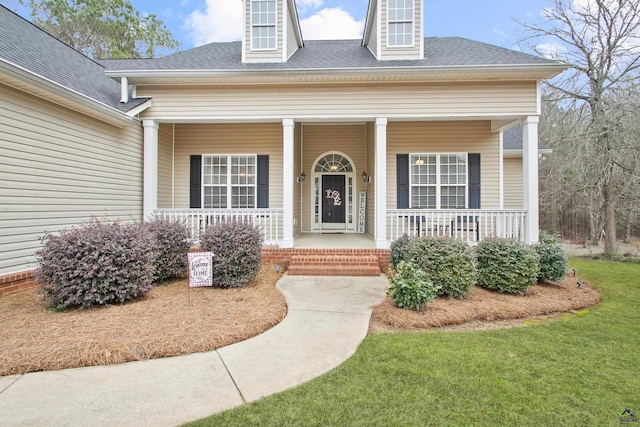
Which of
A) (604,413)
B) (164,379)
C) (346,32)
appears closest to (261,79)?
(164,379)

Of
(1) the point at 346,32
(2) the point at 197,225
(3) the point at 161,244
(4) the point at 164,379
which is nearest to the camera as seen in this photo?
(4) the point at 164,379

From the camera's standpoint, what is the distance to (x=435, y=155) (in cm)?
930

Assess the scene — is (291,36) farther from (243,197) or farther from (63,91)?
(63,91)

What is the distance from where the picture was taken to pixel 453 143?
9273 mm

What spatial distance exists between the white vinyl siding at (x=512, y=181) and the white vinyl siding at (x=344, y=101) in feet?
13.9

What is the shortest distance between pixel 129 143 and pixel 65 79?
1.75 metres

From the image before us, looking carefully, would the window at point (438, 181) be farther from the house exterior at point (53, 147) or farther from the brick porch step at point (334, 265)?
the house exterior at point (53, 147)

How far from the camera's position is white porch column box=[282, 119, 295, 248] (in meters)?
7.56

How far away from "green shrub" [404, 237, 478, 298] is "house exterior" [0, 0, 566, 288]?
86.0 inches

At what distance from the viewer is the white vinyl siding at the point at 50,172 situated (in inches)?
192

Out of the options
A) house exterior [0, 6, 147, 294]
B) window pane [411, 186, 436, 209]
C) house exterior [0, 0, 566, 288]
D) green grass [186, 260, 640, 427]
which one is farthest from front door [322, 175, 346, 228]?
green grass [186, 260, 640, 427]

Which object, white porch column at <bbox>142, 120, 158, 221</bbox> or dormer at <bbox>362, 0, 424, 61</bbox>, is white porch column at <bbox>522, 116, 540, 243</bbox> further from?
white porch column at <bbox>142, 120, 158, 221</bbox>

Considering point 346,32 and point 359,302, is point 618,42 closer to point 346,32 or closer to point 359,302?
point 359,302

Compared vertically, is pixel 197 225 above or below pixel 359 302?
above
